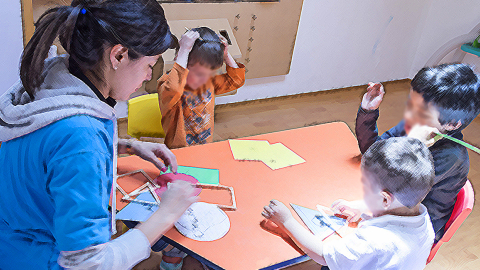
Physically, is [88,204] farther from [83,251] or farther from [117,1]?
[117,1]

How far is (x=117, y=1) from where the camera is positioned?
2.19ft

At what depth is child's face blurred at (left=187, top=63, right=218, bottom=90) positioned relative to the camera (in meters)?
1.63

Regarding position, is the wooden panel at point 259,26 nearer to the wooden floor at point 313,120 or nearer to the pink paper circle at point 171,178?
the wooden floor at point 313,120

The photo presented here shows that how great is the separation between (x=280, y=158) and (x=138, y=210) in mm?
586

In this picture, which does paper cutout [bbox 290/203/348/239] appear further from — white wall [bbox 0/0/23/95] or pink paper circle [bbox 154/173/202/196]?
white wall [bbox 0/0/23/95]

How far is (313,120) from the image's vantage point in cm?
332

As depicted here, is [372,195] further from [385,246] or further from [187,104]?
[187,104]

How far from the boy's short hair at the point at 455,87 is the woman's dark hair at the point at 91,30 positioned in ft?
1.60

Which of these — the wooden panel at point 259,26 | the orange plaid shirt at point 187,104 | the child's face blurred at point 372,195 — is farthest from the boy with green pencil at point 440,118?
the wooden panel at point 259,26

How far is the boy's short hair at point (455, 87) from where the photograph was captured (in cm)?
59

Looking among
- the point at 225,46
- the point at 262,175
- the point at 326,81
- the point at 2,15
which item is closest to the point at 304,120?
the point at 326,81

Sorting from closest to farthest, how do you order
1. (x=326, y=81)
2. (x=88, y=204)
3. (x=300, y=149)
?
(x=88, y=204), (x=300, y=149), (x=326, y=81)

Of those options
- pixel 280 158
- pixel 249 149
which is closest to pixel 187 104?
pixel 249 149

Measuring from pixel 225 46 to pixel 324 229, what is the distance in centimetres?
100
